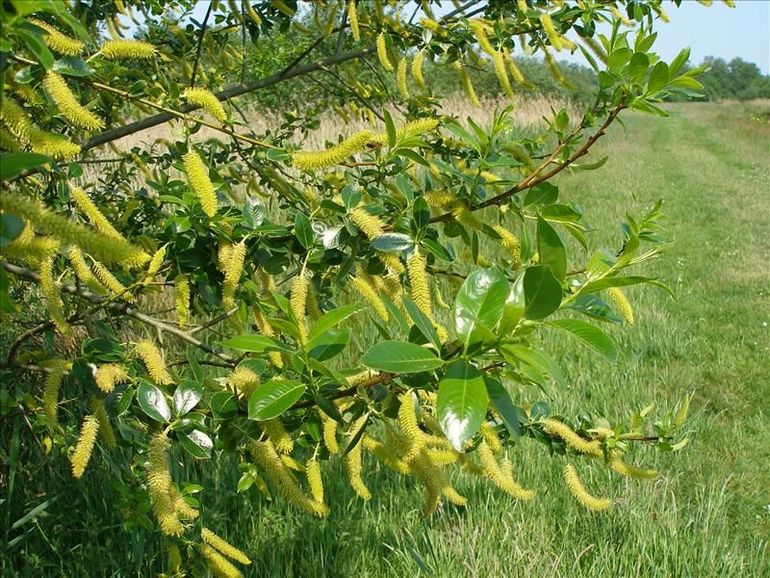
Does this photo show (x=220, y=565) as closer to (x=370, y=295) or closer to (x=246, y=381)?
(x=246, y=381)

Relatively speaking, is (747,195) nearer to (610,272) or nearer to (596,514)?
(596,514)

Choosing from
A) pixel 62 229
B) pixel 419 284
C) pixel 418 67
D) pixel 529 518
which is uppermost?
pixel 418 67

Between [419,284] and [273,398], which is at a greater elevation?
[419,284]

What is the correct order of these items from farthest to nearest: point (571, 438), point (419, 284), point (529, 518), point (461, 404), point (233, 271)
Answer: point (529, 518) → point (571, 438) → point (233, 271) → point (419, 284) → point (461, 404)

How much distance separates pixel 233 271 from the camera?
970 mm

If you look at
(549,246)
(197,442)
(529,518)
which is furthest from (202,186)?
(529,518)

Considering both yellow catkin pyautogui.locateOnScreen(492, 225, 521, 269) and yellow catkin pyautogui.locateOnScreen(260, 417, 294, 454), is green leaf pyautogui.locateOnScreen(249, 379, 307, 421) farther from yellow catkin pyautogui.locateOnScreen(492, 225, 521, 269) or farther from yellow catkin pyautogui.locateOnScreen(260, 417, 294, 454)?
yellow catkin pyautogui.locateOnScreen(492, 225, 521, 269)

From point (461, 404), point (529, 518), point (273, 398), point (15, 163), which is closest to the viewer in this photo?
point (15, 163)

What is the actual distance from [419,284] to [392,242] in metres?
0.08

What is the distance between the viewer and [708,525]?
6.26 ft

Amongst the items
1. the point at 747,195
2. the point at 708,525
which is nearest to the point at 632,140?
the point at 747,195

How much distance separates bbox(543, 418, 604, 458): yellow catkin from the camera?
1.25 meters

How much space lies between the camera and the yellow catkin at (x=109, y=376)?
35.7 inches

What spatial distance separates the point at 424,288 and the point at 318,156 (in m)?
0.23
